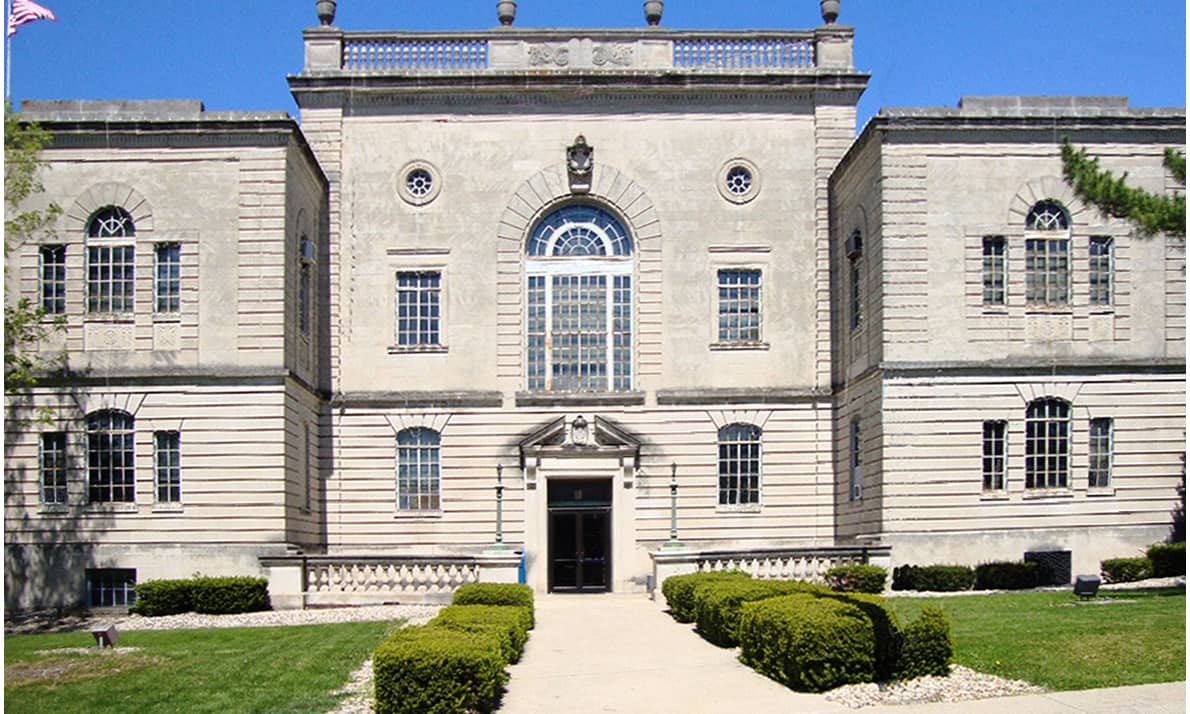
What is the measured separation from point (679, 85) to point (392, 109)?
769 centimetres

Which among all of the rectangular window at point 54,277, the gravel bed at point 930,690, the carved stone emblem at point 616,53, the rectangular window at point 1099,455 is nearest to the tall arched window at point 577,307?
the carved stone emblem at point 616,53

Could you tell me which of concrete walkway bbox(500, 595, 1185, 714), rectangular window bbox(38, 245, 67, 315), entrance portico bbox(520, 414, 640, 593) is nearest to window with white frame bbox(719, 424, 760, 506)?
entrance portico bbox(520, 414, 640, 593)

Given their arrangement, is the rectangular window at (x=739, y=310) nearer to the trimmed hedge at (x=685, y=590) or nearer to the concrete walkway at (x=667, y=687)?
the trimmed hedge at (x=685, y=590)

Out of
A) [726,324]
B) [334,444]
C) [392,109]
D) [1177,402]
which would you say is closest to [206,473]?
[334,444]

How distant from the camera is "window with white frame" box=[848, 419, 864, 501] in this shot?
35156 millimetres

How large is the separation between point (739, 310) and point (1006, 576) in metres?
10.4

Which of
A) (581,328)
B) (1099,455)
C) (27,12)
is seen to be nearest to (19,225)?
(27,12)

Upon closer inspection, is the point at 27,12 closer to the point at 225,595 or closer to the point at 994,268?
the point at 225,595

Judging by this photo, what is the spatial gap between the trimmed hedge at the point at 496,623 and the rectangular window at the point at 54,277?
15292 millimetres

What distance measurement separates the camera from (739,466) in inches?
1505

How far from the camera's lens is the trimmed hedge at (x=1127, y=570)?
32.0m

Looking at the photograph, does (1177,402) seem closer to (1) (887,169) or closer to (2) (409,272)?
(1) (887,169)

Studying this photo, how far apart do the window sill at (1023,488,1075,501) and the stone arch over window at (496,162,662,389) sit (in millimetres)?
10070

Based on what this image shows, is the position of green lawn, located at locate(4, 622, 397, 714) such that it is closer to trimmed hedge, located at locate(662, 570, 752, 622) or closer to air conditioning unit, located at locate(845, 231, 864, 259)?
trimmed hedge, located at locate(662, 570, 752, 622)
